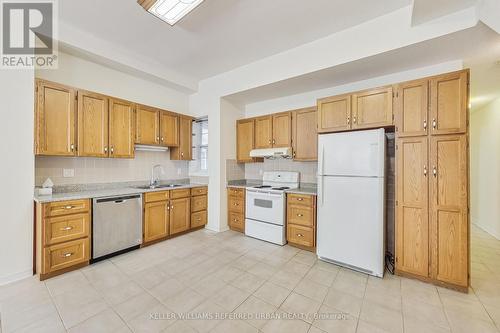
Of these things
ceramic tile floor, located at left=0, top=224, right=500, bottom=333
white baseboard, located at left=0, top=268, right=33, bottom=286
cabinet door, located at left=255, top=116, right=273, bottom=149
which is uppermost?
cabinet door, located at left=255, top=116, right=273, bottom=149

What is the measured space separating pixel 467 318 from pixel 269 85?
135 inches

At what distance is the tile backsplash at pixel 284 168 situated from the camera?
376 centimetres

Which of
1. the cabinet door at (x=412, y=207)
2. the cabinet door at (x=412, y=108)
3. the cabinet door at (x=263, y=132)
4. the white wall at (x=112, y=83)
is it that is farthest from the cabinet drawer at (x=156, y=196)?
the cabinet door at (x=412, y=108)

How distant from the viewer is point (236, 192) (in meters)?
4.09

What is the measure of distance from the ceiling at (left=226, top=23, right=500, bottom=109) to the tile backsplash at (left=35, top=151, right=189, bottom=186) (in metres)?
1.99

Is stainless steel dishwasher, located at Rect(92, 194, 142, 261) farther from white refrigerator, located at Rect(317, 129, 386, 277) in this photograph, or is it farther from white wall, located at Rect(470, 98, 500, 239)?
→ white wall, located at Rect(470, 98, 500, 239)

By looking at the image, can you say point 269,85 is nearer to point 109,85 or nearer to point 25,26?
point 109,85

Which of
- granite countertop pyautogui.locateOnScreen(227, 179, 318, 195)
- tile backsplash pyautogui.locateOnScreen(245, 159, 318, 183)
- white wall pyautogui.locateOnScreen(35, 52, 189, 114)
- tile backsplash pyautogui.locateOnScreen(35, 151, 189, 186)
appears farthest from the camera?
tile backsplash pyautogui.locateOnScreen(245, 159, 318, 183)

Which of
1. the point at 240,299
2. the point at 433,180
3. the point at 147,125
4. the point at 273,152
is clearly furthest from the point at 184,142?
the point at 433,180

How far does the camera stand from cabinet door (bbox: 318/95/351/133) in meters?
2.80

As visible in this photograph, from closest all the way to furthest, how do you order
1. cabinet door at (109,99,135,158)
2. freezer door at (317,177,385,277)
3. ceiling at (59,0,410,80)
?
ceiling at (59,0,410,80) → freezer door at (317,177,385,277) → cabinet door at (109,99,135,158)

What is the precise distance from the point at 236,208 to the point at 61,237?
251cm

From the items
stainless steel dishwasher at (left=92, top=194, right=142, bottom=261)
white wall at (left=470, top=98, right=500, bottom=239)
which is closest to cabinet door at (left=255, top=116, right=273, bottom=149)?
stainless steel dishwasher at (left=92, top=194, right=142, bottom=261)

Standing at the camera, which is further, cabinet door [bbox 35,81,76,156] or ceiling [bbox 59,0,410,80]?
cabinet door [bbox 35,81,76,156]
